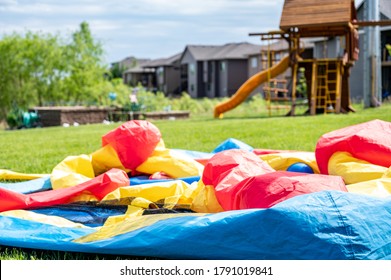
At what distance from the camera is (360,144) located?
16.7ft

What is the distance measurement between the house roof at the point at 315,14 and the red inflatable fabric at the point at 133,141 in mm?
12638

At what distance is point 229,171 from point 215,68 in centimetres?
5534

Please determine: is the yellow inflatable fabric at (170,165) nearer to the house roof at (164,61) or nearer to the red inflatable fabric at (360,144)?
the red inflatable fabric at (360,144)

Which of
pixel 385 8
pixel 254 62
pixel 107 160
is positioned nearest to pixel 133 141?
pixel 107 160

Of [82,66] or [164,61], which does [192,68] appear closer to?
[164,61]

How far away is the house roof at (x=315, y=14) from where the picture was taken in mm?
18094

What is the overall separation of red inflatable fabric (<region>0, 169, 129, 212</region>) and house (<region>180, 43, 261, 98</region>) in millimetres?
48031

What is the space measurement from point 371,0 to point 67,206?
16.9 m

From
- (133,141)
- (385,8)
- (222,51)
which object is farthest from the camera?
(222,51)

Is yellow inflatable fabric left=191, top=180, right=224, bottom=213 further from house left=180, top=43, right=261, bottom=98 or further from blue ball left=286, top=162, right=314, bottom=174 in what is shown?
house left=180, top=43, right=261, bottom=98

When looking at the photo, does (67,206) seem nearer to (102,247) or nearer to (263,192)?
(102,247)

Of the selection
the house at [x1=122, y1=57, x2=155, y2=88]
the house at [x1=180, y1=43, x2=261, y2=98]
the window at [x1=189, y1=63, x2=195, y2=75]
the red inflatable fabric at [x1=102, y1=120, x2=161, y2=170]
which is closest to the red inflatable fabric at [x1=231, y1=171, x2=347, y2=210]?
the red inflatable fabric at [x1=102, y1=120, x2=161, y2=170]

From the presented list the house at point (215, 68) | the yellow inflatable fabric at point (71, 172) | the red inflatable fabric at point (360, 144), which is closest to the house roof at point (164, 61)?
the house at point (215, 68)

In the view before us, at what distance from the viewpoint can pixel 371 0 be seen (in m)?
19.9
